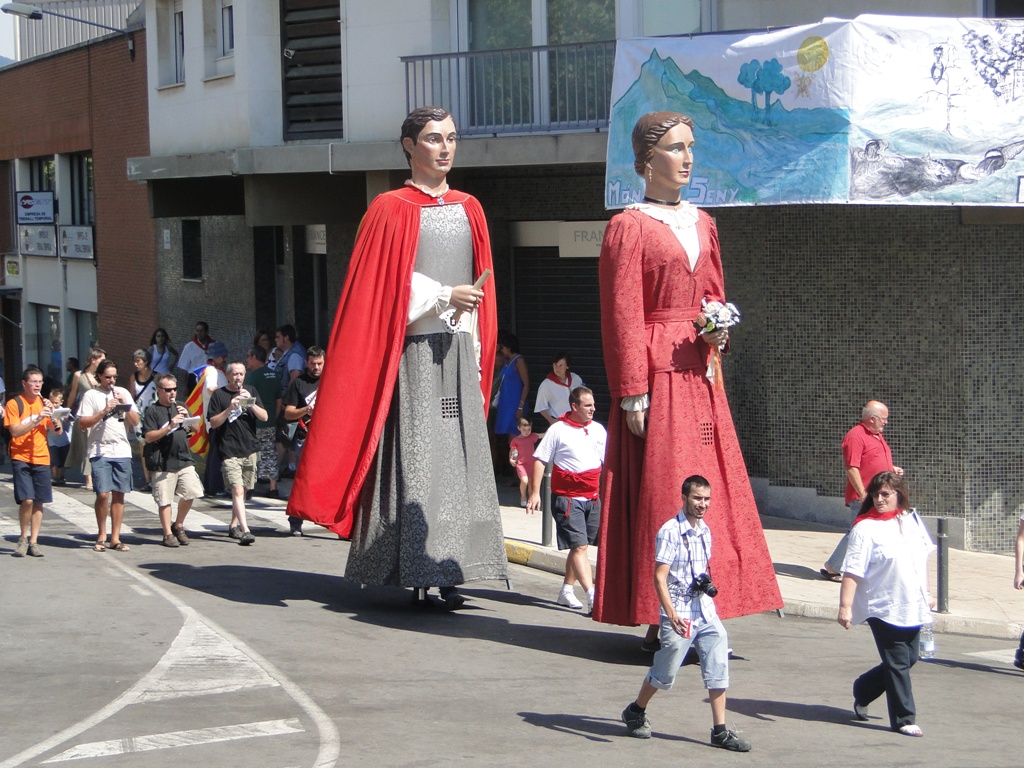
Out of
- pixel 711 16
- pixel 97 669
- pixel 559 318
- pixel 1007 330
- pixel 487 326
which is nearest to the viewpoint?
pixel 97 669

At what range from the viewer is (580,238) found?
1681 cm

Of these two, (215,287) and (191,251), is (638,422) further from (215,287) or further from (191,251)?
(191,251)

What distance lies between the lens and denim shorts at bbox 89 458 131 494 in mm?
13242

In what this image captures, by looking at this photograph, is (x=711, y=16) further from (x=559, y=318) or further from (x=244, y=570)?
(x=244, y=570)

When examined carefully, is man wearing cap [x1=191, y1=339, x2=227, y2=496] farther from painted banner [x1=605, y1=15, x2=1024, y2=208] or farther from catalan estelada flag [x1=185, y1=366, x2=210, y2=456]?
painted banner [x1=605, y1=15, x2=1024, y2=208]

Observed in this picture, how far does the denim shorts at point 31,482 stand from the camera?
13031 millimetres

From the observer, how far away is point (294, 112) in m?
19.6

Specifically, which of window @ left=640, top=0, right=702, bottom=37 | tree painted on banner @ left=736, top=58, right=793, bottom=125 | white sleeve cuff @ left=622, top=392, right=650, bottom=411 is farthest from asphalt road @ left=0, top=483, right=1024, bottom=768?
window @ left=640, top=0, right=702, bottom=37

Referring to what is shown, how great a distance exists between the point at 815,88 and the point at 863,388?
312 centimetres

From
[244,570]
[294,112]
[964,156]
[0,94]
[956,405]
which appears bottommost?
[244,570]

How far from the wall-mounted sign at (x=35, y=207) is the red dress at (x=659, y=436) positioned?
25731 millimetres

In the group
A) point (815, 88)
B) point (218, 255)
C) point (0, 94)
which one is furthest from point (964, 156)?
point (0, 94)

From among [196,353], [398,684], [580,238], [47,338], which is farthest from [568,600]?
[47,338]

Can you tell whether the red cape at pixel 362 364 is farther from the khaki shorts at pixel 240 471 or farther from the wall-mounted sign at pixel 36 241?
the wall-mounted sign at pixel 36 241
